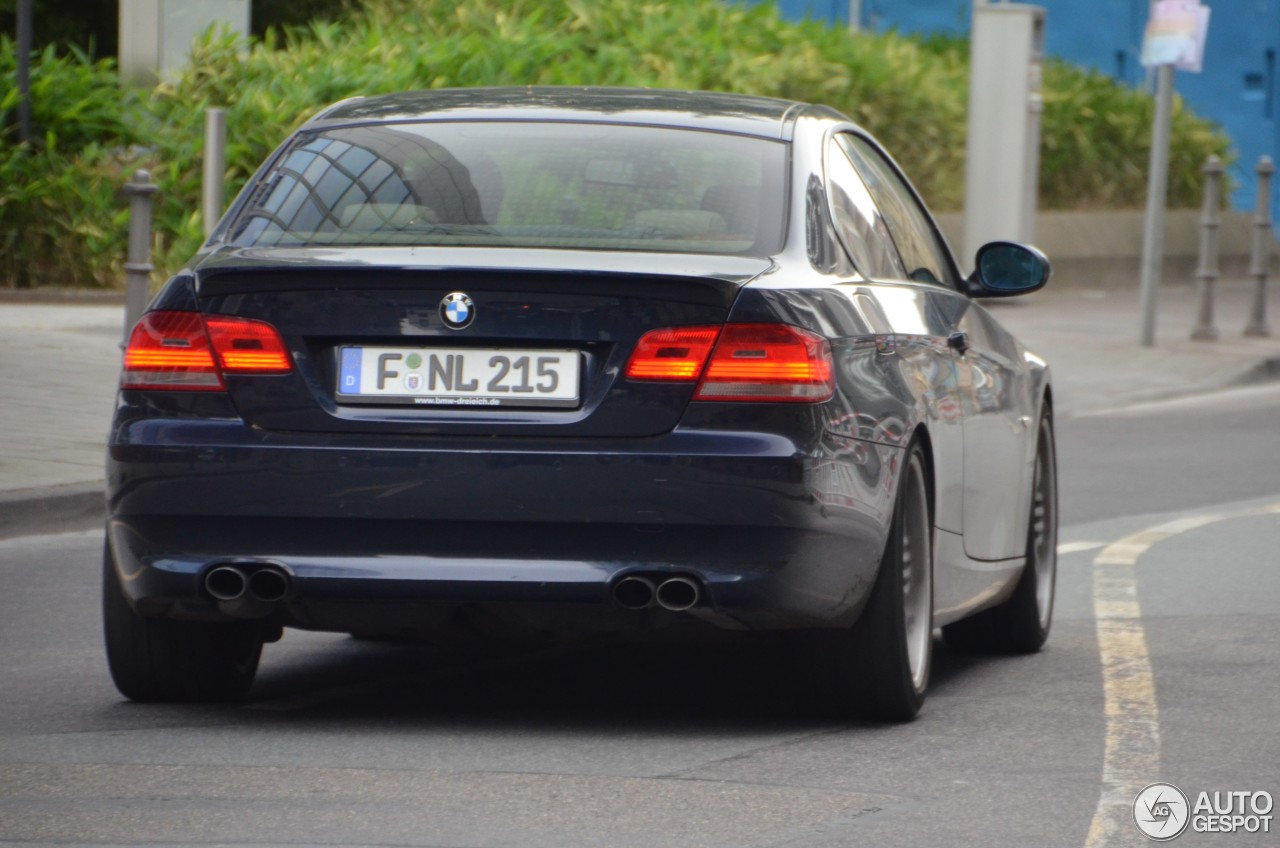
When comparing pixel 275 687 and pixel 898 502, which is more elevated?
pixel 898 502

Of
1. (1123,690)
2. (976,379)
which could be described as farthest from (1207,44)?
(1123,690)

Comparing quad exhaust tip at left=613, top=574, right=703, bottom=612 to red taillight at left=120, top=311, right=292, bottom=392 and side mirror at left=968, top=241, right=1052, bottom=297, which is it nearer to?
red taillight at left=120, top=311, right=292, bottom=392

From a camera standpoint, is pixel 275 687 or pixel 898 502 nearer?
pixel 898 502

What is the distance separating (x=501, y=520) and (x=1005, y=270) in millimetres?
2244

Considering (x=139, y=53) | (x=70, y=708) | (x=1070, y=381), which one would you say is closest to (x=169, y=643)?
(x=70, y=708)

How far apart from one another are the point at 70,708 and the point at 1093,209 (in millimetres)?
23118

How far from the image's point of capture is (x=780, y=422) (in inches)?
214

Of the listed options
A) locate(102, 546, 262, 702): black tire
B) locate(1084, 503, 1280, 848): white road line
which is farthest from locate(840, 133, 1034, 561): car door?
locate(102, 546, 262, 702): black tire

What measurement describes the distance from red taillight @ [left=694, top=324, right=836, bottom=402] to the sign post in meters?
14.8

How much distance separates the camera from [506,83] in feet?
71.4

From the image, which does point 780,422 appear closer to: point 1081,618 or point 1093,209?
point 1081,618

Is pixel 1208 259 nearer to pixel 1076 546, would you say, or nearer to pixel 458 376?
pixel 1076 546

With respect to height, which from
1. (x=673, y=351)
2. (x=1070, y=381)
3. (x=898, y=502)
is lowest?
(x=1070, y=381)

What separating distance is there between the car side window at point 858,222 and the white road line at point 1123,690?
46.6 inches
